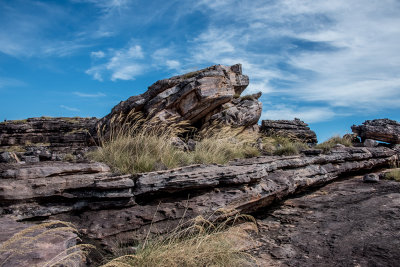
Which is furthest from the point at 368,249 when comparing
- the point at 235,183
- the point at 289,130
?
the point at 289,130

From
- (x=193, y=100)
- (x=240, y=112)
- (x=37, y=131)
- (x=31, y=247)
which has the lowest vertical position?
(x=31, y=247)

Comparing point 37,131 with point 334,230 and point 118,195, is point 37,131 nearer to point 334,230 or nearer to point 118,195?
point 118,195

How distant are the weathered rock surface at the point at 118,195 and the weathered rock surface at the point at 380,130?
46.5 ft

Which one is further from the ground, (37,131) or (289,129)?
(37,131)

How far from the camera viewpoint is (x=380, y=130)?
16.7m

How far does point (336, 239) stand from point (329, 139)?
34.9 feet

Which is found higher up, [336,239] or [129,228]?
[129,228]

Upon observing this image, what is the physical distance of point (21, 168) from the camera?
5.16m

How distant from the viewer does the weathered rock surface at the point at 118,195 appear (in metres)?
4.78

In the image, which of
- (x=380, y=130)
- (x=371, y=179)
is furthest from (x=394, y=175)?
(x=380, y=130)

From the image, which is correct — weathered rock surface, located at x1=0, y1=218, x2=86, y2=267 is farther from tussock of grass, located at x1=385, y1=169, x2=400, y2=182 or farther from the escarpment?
tussock of grass, located at x1=385, y1=169, x2=400, y2=182

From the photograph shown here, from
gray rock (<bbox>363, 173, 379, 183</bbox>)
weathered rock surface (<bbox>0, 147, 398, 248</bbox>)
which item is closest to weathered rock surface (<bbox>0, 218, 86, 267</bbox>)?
weathered rock surface (<bbox>0, 147, 398, 248</bbox>)

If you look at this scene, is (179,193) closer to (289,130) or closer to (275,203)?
(275,203)

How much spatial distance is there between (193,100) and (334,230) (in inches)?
415
